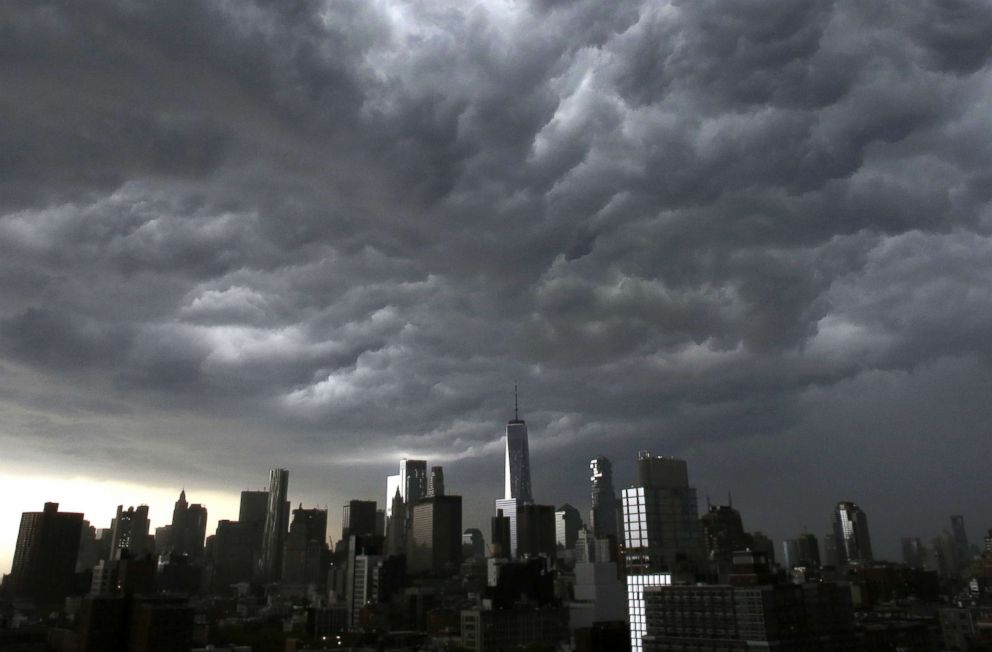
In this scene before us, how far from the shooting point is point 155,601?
165750mm

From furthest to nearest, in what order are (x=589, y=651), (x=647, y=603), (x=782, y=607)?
(x=589, y=651) → (x=647, y=603) → (x=782, y=607)

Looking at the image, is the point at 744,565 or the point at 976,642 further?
the point at 976,642

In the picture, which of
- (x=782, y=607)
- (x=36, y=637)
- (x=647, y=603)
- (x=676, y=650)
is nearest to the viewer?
(x=782, y=607)

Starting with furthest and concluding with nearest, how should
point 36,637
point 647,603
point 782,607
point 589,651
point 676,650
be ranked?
point 36,637, point 589,651, point 647,603, point 676,650, point 782,607

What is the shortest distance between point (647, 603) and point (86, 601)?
12514cm

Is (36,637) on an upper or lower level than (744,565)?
lower

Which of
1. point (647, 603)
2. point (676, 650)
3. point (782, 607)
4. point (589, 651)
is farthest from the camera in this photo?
point (589, 651)

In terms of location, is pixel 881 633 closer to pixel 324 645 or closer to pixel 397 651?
pixel 397 651

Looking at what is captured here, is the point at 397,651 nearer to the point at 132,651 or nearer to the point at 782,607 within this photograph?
the point at 132,651

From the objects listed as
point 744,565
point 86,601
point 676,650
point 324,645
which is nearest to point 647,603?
point 676,650

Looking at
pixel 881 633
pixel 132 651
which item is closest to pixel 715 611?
pixel 881 633

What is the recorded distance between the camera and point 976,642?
197375 millimetres

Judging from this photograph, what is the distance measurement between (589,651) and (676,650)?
2837 centimetres

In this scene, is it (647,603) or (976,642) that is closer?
(647,603)
